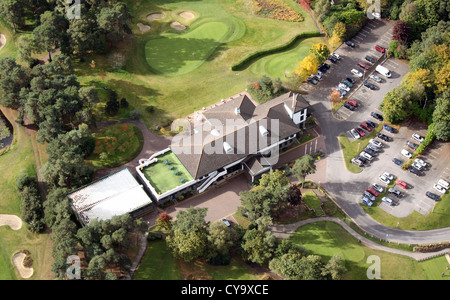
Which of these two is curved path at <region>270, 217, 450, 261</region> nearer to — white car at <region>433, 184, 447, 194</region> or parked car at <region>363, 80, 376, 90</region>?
white car at <region>433, 184, 447, 194</region>

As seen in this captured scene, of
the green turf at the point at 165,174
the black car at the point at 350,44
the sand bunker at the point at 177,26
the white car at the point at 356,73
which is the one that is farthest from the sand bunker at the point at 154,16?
the white car at the point at 356,73

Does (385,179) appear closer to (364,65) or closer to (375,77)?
(375,77)

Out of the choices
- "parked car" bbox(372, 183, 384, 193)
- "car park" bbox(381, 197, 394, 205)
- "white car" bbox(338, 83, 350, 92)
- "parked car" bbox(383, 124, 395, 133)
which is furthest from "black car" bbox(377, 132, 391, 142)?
"car park" bbox(381, 197, 394, 205)

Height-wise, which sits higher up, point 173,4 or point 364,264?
point 173,4

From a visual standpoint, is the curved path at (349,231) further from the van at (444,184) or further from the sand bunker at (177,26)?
the sand bunker at (177,26)

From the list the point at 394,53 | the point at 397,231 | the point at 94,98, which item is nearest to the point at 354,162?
the point at 397,231

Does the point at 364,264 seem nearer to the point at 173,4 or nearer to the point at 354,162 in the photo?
the point at 354,162
